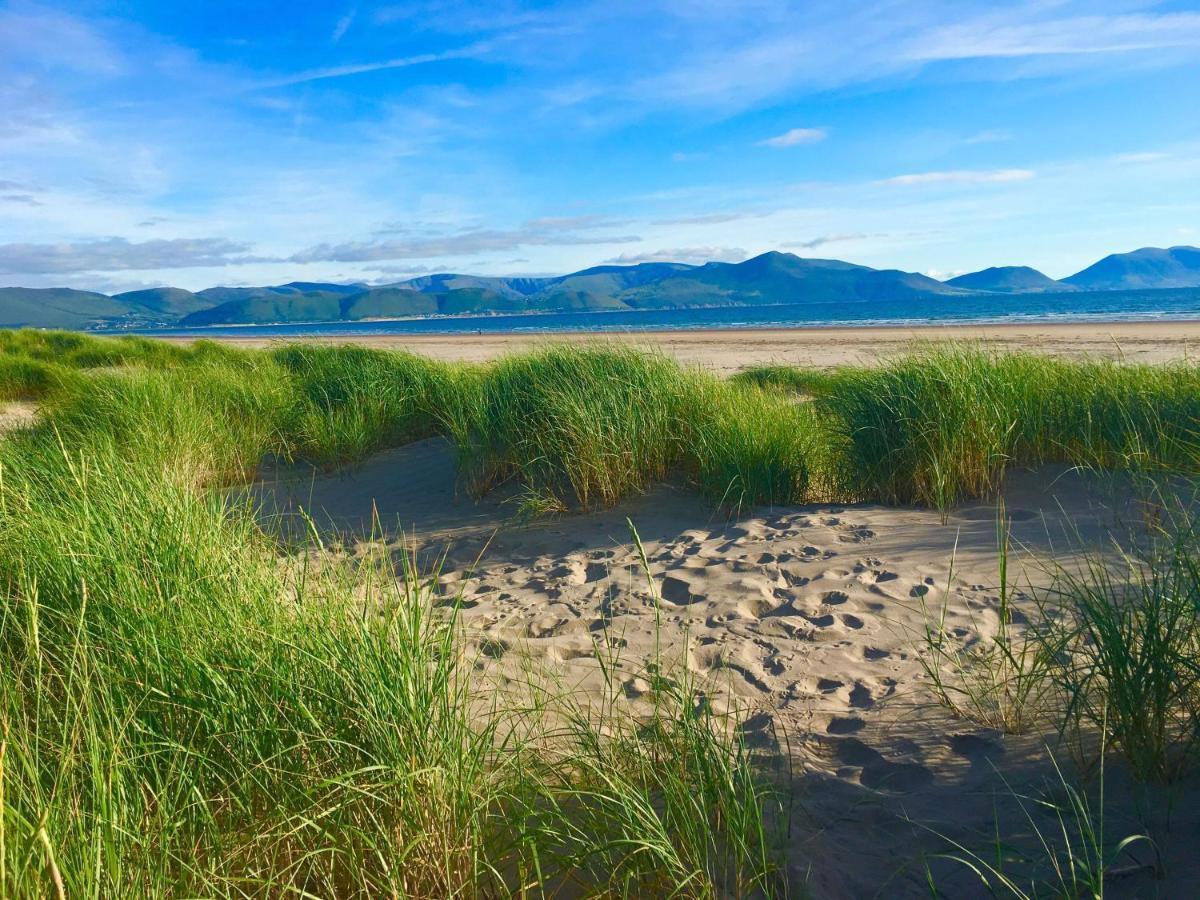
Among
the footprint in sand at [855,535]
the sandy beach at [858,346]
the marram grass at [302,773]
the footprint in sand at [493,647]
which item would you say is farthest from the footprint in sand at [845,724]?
the sandy beach at [858,346]

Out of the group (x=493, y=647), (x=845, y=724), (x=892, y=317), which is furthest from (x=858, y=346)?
(x=892, y=317)

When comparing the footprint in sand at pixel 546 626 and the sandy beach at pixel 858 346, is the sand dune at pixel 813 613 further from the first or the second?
the sandy beach at pixel 858 346

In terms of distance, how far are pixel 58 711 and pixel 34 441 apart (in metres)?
4.95

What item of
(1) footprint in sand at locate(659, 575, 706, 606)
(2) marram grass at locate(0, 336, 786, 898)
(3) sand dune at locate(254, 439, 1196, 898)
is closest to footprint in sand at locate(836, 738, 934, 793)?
(3) sand dune at locate(254, 439, 1196, 898)

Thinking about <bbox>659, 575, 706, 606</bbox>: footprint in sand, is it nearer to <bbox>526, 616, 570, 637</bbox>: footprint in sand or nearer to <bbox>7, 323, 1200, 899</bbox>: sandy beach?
<bbox>7, 323, 1200, 899</bbox>: sandy beach

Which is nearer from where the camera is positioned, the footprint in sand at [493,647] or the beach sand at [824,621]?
the beach sand at [824,621]

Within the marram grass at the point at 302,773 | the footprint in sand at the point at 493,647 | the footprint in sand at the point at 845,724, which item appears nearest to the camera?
the marram grass at the point at 302,773

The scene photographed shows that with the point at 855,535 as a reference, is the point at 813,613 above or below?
below

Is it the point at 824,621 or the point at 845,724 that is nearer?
the point at 845,724

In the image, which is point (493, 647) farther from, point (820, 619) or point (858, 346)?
point (858, 346)

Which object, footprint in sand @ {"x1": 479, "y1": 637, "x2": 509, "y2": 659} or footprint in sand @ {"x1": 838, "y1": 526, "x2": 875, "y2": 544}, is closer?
footprint in sand @ {"x1": 479, "y1": 637, "x2": 509, "y2": 659}

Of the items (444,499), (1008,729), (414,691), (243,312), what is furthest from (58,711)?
(243,312)

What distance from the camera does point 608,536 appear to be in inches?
207

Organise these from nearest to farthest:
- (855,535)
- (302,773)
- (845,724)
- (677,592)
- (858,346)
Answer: (302,773) → (845,724) → (677,592) → (855,535) → (858,346)
